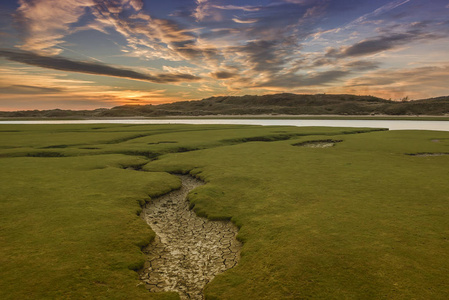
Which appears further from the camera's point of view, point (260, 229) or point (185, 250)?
point (260, 229)

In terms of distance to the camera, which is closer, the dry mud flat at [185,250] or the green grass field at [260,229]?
the green grass field at [260,229]

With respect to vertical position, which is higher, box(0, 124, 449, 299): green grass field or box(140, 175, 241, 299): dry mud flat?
box(0, 124, 449, 299): green grass field

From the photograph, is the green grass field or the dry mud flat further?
the dry mud flat

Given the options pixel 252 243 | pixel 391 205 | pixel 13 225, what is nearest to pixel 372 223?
pixel 391 205

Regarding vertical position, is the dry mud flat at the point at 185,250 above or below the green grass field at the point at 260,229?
below

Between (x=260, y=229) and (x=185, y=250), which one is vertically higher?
(x=260, y=229)
